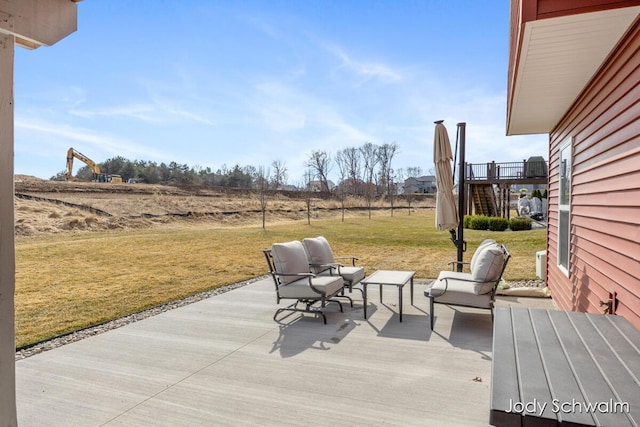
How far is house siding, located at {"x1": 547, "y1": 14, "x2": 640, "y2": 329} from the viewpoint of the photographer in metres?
2.52

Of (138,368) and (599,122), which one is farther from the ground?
(599,122)

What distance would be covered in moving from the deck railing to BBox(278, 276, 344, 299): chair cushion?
51.5 feet

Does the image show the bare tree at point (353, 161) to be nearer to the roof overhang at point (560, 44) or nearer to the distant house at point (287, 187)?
the distant house at point (287, 187)

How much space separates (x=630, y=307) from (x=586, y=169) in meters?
1.75

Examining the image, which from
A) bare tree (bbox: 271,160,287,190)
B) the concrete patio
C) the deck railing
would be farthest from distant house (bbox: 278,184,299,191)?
the concrete patio

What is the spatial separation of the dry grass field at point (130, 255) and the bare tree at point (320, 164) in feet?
92.5

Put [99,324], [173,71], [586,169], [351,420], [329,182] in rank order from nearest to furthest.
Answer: [351,420] → [586,169] → [99,324] → [173,71] → [329,182]

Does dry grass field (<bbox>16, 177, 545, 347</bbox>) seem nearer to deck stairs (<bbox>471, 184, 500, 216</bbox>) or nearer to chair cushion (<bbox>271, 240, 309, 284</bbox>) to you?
chair cushion (<bbox>271, 240, 309, 284</bbox>)

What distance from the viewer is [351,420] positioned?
239cm

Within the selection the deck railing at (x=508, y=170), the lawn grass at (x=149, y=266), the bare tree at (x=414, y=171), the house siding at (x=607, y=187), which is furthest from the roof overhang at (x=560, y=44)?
the bare tree at (x=414, y=171)

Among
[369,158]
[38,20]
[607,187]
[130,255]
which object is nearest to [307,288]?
[607,187]

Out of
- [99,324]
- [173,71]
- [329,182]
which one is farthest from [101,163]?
[99,324]

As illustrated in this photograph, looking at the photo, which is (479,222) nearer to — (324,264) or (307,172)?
(324,264)

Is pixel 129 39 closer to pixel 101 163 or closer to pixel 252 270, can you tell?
pixel 252 270
